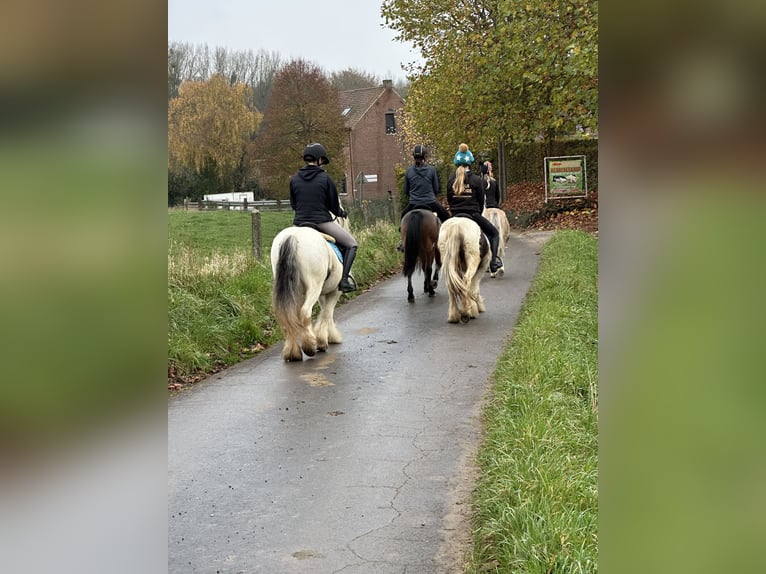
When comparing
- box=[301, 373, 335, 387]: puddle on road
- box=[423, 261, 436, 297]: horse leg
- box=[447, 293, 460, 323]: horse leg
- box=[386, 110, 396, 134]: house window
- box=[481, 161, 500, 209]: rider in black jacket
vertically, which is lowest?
box=[301, 373, 335, 387]: puddle on road

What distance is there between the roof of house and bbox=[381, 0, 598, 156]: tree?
25.4 metres

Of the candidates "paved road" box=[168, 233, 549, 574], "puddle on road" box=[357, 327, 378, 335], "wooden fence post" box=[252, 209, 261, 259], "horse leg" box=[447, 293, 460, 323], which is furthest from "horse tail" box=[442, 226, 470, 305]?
"wooden fence post" box=[252, 209, 261, 259]

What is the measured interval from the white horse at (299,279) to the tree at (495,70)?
26.7ft

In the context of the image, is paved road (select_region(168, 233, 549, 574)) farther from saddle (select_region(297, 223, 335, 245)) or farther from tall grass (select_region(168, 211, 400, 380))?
saddle (select_region(297, 223, 335, 245))

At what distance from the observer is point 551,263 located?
15.6 m

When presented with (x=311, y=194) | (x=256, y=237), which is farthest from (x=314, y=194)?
(x=256, y=237)

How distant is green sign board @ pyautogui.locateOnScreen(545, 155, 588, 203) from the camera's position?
2697 cm

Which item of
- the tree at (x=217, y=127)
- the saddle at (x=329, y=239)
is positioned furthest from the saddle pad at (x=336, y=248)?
the tree at (x=217, y=127)

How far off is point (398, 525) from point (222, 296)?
20.4 ft

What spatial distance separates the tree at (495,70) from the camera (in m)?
17.3

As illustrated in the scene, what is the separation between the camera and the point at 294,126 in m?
44.1

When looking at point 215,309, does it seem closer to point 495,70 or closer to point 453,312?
point 453,312

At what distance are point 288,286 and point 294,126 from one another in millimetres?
37569
